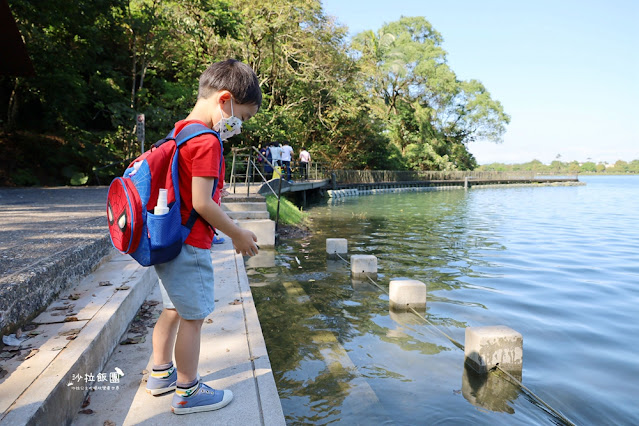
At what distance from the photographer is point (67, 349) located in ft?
7.70

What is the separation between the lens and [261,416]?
2109 mm

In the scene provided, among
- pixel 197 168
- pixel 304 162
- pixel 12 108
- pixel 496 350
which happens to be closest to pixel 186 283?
pixel 197 168

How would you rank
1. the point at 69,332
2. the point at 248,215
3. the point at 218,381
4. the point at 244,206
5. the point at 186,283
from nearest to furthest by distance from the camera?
the point at 186,283 < the point at 218,381 < the point at 69,332 < the point at 248,215 < the point at 244,206

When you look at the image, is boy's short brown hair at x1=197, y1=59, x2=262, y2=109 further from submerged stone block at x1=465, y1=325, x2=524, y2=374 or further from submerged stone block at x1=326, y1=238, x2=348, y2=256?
submerged stone block at x1=326, y1=238, x2=348, y2=256

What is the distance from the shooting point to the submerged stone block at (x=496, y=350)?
12.7 ft

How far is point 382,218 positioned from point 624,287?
10.6m

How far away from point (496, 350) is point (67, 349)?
326 cm

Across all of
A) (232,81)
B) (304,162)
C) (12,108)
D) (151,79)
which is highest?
(151,79)

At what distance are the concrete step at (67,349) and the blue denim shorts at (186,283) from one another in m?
0.60

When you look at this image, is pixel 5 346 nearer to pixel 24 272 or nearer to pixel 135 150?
pixel 24 272

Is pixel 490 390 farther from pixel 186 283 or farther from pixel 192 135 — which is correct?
pixel 192 135

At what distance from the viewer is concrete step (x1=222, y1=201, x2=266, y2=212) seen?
33.2 feet

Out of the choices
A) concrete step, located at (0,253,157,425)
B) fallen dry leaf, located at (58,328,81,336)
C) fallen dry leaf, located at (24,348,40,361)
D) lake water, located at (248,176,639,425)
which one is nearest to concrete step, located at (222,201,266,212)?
lake water, located at (248,176,639,425)

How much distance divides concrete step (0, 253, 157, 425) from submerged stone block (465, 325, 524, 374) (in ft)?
9.36
